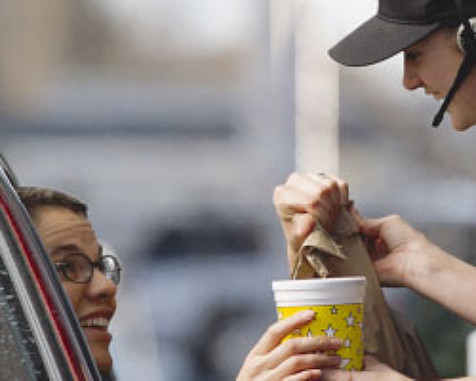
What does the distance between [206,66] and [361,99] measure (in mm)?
666

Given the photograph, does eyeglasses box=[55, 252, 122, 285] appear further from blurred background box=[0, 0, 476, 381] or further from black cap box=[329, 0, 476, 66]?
blurred background box=[0, 0, 476, 381]

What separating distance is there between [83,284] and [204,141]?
253 cm

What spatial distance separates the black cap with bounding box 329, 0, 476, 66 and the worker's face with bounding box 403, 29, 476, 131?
3 centimetres

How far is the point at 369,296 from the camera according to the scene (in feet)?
6.37

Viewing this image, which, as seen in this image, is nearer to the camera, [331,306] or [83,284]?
[331,306]

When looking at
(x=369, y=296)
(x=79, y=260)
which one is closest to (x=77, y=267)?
(x=79, y=260)

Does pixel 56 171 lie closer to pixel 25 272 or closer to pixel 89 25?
pixel 89 25

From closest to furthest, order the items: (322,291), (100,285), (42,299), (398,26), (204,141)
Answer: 1. (42,299)
2. (322,291)
3. (398,26)
4. (100,285)
5. (204,141)

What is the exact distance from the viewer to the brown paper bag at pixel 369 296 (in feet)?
5.95

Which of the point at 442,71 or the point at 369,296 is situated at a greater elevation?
the point at 442,71

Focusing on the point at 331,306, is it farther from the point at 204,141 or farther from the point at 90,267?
the point at 204,141

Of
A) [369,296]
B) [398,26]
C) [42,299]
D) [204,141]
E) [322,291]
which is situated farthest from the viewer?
[204,141]

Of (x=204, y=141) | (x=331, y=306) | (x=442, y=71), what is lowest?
(x=204, y=141)

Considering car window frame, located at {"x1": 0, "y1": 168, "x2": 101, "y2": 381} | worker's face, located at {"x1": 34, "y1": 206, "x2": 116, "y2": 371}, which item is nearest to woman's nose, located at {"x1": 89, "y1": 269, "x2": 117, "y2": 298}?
worker's face, located at {"x1": 34, "y1": 206, "x2": 116, "y2": 371}
